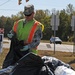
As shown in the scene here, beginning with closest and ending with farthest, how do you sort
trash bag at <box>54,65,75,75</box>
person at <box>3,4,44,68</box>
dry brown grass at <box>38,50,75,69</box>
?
trash bag at <box>54,65,75,75</box>, person at <box>3,4,44,68</box>, dry brown grass at <box>38,50,75,69</box>

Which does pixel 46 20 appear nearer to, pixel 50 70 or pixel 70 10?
pixel 70 10

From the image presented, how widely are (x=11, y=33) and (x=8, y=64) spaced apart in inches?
26.4

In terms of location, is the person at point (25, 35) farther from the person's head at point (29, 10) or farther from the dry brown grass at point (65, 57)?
the dry brown grass at point (65, 57)

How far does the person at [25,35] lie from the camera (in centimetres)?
667

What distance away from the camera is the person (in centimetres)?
667

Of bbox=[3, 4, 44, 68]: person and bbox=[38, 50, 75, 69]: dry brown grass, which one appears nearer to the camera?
bbox=[3, 4, 44, 68]: person

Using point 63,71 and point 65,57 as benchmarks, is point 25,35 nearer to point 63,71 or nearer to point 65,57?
point 63,71

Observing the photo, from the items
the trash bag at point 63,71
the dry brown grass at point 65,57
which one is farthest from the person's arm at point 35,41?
the dry brown grass at point 65,57

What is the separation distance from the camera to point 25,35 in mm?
6863

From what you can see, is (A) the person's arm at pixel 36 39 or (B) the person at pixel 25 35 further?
(A) the person's arm at pixel 36 39

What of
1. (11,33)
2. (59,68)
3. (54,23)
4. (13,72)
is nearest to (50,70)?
(59,68)

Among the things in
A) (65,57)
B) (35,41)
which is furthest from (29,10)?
(65,57)

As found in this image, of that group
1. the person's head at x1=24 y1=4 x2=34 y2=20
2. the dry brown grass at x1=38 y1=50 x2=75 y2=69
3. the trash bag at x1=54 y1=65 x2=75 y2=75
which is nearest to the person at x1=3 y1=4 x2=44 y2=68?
the person's head at x1=24 y1=4 x2=34 y2=20

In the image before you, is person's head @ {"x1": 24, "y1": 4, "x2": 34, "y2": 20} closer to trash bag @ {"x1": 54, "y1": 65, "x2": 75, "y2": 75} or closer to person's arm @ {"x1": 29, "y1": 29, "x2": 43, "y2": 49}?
person's arm @ {"x1": 29, "y1": 29, "x2": 43, "y2": 49}
